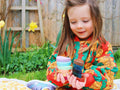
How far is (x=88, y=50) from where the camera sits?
138 centimetres

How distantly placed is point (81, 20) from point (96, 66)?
372 mm

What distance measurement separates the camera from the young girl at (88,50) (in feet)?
4.09

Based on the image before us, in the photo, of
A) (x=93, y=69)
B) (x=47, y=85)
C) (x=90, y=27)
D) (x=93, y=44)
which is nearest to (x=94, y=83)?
(x=93, y=69)

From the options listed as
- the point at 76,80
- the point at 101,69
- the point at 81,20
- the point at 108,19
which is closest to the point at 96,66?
the point at 101,69

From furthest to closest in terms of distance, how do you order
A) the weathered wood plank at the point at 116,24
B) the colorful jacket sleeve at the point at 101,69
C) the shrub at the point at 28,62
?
the weathered wood plank at the point at 116,24, the shrub at the point at 28,62, the colorful jacket sleeve at the point at 101,69

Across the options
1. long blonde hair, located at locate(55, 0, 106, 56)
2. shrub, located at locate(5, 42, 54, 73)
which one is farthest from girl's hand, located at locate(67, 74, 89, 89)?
shrub, located at locate(5, 42, 54, 73)

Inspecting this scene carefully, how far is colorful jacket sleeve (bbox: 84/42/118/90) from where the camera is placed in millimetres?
1241

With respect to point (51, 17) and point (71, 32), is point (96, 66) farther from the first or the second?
point (51, 17)

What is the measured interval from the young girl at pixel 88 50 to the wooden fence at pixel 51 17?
2341 mm

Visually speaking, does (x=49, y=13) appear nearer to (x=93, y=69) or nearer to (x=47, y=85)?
(x=47, y=85)

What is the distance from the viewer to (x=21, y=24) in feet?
12.4

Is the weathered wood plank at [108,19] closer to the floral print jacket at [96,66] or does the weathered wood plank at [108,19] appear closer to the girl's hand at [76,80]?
the floral print jacket at [96,66]

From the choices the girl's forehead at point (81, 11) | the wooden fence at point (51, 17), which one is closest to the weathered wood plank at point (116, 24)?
the wooden fence at point (51, 17)

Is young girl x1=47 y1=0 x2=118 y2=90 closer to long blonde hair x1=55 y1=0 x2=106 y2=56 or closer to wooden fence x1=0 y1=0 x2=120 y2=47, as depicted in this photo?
long blonde hair x1=55 y1=0 x2=106 y2=56
